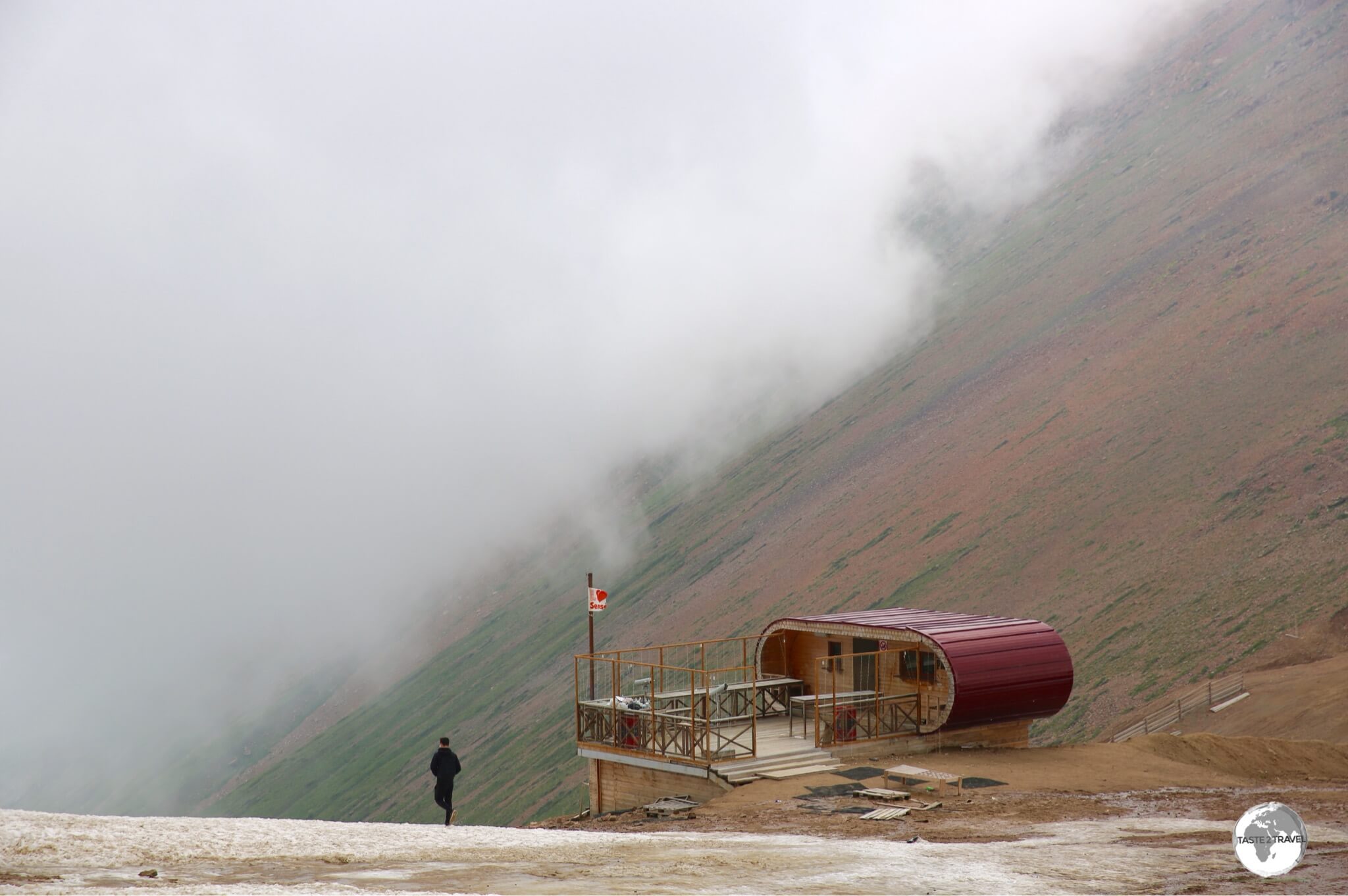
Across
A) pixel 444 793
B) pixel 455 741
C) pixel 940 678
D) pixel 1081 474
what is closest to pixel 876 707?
pixel 940 678

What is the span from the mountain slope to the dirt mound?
17178 mm

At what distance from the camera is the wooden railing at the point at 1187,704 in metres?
39.7

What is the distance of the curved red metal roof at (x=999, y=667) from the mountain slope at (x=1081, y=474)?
18.7 meters

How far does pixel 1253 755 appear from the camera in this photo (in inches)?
1067

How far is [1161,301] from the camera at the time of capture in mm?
80500

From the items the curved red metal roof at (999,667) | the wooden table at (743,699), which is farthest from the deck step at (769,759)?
the curved red metal roof at (999,667)

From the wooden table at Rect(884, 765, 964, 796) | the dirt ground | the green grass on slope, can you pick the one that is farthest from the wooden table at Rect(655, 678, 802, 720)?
the green grass on slope

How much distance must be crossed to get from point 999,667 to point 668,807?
8.81 metres

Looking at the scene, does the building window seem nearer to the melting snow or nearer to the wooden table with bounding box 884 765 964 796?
the wooden table with bounding box 884 765 964 796

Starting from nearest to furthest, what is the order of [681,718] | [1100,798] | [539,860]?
[539,860]
[1100,798]
[681,718]

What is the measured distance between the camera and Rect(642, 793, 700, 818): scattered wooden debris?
70.5 feet

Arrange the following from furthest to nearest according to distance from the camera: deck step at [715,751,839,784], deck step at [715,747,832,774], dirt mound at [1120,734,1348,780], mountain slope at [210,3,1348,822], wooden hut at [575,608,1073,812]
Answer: mountain slope at [210,3,1348,822] → dirt mound at [1120,734,1348,780] → wooden hut at [575,608,1073,812] → deck step at [715,747,832,774] → deck step at [715,751,839,784]

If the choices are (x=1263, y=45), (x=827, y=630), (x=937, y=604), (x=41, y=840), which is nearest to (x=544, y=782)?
(x=937, y=604)

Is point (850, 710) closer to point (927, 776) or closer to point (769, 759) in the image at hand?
point (769, 759)
